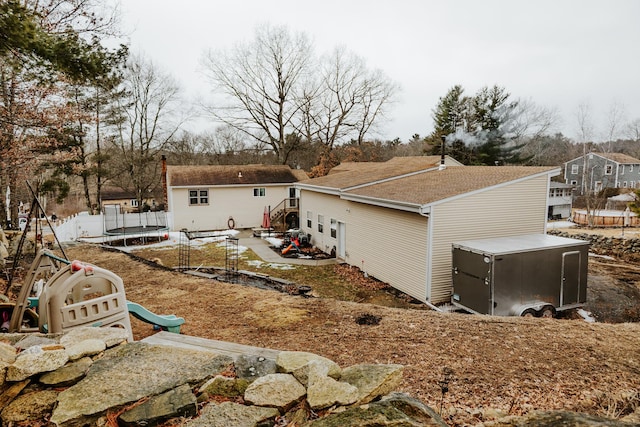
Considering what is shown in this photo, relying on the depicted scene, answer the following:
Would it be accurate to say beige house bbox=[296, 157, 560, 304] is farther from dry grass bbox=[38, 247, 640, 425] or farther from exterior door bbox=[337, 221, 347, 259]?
dry grass bbox=[38, 247, 640, 425]

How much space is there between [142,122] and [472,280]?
29506 millimetres

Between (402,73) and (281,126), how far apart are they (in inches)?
532

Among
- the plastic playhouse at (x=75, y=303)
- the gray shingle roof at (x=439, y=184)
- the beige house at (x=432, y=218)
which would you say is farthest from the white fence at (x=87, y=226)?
the plastic playhouse at (x=75, y=303)

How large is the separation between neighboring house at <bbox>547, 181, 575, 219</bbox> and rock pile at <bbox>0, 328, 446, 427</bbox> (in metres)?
40.1

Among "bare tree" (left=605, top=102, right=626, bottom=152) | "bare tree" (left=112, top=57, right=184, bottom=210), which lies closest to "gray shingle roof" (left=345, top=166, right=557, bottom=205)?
"bare tree" (left=112, top=57, right=184, bottom=210)

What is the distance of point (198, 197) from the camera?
23.7 metres

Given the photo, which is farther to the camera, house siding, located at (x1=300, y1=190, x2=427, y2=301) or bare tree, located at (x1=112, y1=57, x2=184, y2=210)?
bare tree, located at (x1=112, y1=57, x2=184, y2=210)

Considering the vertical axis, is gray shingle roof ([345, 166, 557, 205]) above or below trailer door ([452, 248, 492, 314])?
above

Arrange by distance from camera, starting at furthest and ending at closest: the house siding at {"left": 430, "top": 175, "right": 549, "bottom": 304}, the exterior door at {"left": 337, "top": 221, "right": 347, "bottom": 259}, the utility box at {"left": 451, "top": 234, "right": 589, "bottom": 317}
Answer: the exterior door at {"left": 337, "top": 221, "right": 347, "bottom": 259}, the house siding at {"left": 430, "top": 175, "right": 549, "bottom": 304}, the utility box at {"left": 451, "top": 234, "right": 589, "bottom": 317}

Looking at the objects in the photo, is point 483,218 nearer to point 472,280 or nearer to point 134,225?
point 472,280

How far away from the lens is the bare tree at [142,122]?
2881 centimetres

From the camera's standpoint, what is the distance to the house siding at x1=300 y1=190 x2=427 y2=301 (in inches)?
427

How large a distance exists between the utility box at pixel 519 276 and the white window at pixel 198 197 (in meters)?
17.6

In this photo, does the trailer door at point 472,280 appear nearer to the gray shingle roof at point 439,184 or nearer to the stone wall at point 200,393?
the gray shingle roof at point 439,184
